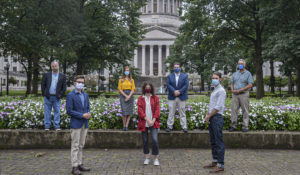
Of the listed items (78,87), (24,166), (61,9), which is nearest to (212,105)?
(78,87)

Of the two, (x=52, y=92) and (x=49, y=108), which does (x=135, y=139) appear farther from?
(x=52, y=92)

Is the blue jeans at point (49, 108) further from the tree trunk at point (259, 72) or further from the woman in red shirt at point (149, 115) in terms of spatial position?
the tree trunk at point (259, 72)

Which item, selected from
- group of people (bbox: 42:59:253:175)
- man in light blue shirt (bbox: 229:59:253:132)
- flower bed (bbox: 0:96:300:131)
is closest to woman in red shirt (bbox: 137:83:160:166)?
group of people (bbox: 42:59:253:175)

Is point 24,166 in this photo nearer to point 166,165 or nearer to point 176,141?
point 166,165

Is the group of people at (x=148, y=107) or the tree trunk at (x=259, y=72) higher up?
the tree trunk at (x=259, y=72)

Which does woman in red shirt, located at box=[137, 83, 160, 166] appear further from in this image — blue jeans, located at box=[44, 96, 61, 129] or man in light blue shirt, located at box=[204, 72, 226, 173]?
blue jeans, located at box=[44, 96, 61, 129]

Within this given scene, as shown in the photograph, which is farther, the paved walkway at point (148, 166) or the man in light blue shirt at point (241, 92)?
the man in light blue shirt at point (241, 92)

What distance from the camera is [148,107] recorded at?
634 cm

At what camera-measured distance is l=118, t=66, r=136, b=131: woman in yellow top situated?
27.1ft

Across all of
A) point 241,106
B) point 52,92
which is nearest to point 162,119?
point 241,106

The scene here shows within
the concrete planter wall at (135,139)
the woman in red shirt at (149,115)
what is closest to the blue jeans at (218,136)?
the woman in red shirt at (149,115)

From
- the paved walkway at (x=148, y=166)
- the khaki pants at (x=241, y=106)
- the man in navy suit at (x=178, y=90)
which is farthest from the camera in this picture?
the khaki pants at (x=241, y=106)

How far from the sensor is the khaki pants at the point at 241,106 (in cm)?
809

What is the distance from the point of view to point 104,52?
27547mm
